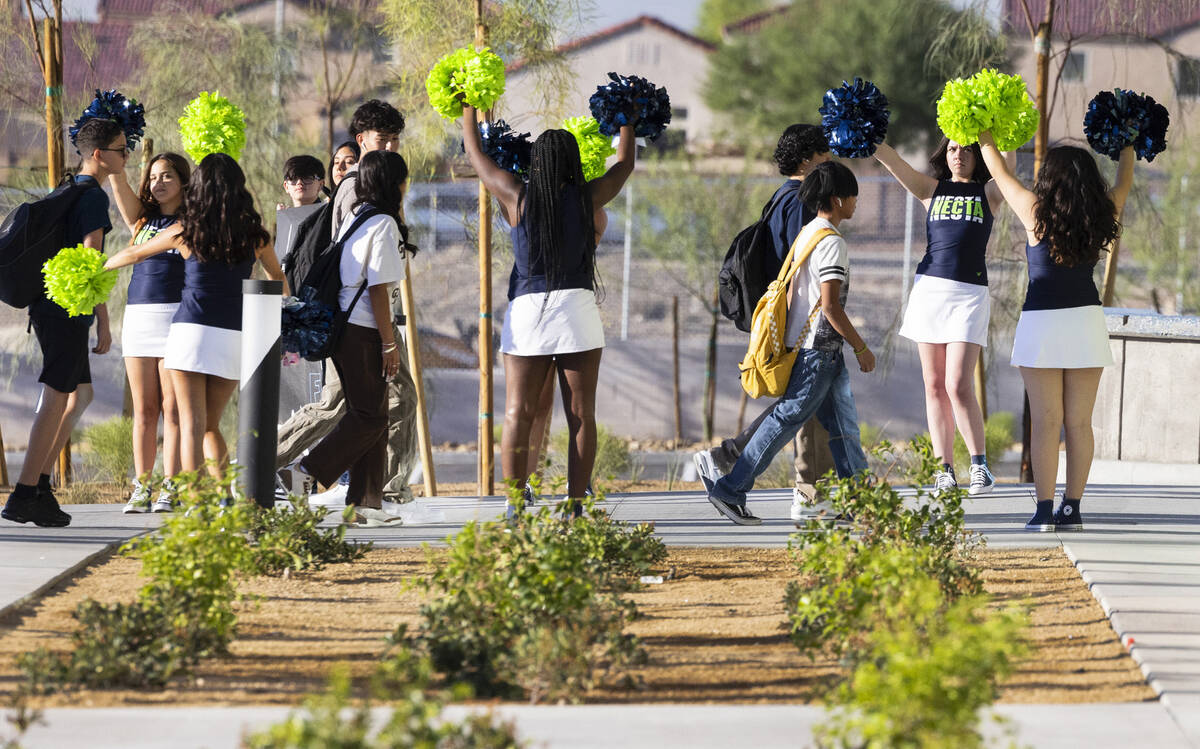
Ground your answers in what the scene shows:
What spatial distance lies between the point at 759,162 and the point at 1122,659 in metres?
29.1

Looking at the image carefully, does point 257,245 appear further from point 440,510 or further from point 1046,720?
point 1046,720

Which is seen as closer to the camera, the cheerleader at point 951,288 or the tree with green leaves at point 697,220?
the cheerleader at point 951,288

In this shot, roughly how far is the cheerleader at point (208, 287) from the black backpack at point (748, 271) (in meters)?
2.01

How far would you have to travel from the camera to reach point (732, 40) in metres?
45.7

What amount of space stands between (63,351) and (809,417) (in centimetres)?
328

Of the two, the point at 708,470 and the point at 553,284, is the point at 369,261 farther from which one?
the point at 708,470

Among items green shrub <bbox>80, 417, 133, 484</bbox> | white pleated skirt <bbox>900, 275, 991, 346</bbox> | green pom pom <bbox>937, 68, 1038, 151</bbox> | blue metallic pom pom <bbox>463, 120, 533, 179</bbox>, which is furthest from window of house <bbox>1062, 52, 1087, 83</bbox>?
green shrub <bbox>80, 417, 133, 484</bbox>

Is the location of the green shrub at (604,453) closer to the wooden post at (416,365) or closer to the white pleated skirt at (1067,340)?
the wooden post at (416,365)

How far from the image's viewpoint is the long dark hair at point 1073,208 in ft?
18.9

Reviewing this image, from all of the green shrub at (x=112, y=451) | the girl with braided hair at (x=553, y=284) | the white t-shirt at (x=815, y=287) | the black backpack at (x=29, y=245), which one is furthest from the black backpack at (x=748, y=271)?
the green shrub at (x=112, y=451)

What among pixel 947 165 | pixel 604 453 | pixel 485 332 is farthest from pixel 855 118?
pixel 604 453

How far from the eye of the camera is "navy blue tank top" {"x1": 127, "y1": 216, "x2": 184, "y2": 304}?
251 inches

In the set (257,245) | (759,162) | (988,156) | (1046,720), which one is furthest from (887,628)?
(759,162)

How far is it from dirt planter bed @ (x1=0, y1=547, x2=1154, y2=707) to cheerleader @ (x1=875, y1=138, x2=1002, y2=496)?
1.05 meters
